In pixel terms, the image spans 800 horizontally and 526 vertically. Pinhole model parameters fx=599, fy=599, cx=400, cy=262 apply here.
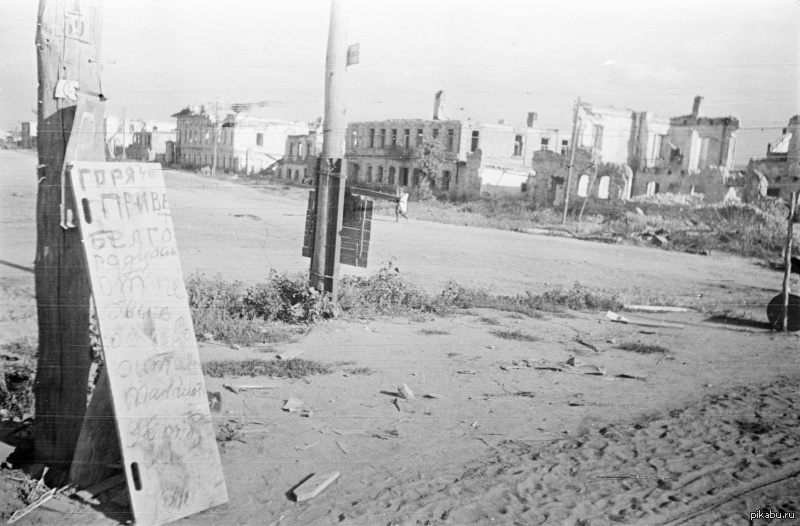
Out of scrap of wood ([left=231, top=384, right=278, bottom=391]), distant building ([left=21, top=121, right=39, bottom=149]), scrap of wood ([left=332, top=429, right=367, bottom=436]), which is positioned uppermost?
distant building ([left=21, top=121, right=39, bottom=149])

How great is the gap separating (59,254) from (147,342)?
2.45ft

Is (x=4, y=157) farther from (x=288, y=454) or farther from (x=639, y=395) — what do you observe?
(x=639, y=395)

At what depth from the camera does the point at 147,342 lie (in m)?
3.08

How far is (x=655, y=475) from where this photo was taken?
3709 millimetres

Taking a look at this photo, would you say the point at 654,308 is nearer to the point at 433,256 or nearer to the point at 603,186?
the point at 433,256

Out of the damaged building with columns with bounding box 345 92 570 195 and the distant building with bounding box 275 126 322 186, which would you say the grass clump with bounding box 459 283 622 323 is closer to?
the distant building with bounding box 275 126 322 186

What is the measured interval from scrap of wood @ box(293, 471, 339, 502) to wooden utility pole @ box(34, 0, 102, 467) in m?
1.35

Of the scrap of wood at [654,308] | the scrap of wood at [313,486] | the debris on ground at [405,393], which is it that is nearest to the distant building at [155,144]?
the debris on ground at [405,393]

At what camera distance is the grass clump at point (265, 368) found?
5199 mm

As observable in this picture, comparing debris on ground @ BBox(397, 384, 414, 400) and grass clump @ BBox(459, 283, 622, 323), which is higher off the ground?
grass clump @ BBox(459, 283, 622, 323)

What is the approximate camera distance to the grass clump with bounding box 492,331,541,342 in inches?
283

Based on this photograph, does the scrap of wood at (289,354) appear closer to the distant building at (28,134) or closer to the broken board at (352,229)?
the broken board at (352,229)

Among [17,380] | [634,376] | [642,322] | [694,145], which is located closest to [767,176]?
[694,145]

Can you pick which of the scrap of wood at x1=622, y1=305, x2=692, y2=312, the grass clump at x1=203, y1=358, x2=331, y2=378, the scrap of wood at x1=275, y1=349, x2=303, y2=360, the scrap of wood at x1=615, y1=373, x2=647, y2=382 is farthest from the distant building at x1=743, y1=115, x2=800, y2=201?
the grass clump at x1=203, y1=358, x2=331, y2=378
